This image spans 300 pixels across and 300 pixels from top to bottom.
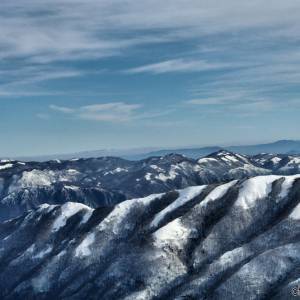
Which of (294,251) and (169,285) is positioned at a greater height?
(294,251)

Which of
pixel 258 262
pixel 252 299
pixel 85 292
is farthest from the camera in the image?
pixel 85 292

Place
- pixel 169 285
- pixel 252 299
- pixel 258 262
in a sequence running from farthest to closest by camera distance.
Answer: pixel 169 285
pixel 258 262
pixel 252 299

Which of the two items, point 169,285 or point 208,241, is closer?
point 169,285

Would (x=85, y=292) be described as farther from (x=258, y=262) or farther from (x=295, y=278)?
(x=295, y=278)

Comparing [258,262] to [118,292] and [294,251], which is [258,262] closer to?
[294,251]

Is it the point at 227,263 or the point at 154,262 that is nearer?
the point at 227,263

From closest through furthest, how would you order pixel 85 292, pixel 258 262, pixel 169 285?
pixel 258 262
pixel 169 285
pixel 85 292

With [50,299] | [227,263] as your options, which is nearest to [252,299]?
[227,263]

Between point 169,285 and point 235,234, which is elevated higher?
point 235,234

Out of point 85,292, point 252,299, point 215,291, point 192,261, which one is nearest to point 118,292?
point 85,292
